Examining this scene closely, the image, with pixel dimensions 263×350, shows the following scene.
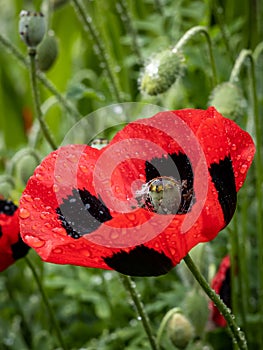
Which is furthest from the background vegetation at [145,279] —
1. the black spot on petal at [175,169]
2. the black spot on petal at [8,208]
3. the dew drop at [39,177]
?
the dew drop at [39,177]

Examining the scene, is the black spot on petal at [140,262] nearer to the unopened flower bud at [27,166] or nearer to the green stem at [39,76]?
the green stem at [39,76]

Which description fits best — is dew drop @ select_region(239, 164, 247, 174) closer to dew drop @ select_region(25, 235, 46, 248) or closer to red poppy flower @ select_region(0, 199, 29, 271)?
dew drop @ select_region(25, 235, 46, 248)

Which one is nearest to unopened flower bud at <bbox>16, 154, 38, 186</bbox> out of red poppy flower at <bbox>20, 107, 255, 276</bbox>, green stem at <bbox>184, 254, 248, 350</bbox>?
red poppy flower at <bbox>20, 107, 255, 276</bbox>

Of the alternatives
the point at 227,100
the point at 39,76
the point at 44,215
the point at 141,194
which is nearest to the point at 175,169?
the point at 141,194

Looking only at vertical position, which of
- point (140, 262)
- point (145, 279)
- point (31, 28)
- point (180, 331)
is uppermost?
point (31, 28)

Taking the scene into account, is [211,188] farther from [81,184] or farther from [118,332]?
[118,332]

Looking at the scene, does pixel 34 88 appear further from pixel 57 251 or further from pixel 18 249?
pixel 57 251
